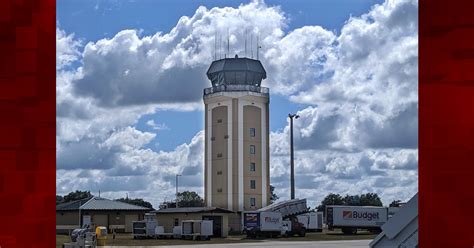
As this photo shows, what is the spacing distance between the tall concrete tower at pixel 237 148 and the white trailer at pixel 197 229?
18.7 metres

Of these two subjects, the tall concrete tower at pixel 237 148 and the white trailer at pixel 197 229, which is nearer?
the white trailer at pixel 197 229

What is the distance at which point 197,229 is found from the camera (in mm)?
71812

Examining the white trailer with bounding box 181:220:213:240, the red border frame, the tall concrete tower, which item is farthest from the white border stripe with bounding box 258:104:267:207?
the red border frame

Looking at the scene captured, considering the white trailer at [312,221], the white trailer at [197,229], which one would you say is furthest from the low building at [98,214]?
→ the white trailer at [312,221]

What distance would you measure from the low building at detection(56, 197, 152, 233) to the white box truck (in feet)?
76.4

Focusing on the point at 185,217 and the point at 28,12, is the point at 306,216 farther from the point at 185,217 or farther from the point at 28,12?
the point at 28,12

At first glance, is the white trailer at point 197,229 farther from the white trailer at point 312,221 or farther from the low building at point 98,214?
the white trailer at point 312,221

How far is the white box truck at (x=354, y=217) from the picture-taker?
85.4m

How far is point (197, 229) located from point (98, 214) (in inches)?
720

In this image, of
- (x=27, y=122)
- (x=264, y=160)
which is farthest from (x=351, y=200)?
(x=27, y=122)

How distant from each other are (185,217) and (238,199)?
12290mm

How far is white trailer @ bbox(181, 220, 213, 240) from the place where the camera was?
233 ft

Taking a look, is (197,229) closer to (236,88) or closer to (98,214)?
(98,214)

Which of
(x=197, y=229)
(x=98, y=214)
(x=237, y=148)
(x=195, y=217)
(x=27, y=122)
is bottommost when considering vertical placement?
(x=197, y=229)
